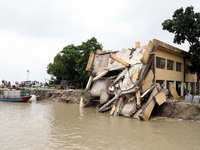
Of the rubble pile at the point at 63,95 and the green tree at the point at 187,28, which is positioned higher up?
the green tree at the point at 187,28

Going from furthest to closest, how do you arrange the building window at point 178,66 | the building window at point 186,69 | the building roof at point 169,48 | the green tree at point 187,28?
the building window at point 186,69, the building window at point 178,66, the green tree at point 187,28, the building roof at point 169,48

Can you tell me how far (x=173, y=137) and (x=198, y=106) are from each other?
523 cm

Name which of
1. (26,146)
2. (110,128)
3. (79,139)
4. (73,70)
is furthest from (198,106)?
(73,70)

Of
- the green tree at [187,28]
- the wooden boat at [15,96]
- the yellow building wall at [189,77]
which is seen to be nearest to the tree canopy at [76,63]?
the wooden boat at [15,96]

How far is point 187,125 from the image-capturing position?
36.7ft

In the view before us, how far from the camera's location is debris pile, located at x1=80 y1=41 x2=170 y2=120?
1328 cm

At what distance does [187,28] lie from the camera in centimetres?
1947

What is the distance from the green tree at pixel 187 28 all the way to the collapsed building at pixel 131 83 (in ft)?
7.59

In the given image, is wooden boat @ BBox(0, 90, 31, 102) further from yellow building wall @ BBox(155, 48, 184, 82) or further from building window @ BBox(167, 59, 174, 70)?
building window @ BBox(167, 59, 174, 70)

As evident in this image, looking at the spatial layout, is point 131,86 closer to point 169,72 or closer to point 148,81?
point 148,81

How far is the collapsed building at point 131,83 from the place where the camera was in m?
13.4

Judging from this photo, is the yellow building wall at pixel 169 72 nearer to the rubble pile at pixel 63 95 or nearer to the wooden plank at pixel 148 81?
the wooden plank at pixel 148 81

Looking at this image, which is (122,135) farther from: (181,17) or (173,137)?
(181,17)

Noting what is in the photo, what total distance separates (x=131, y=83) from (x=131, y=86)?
0.41m
